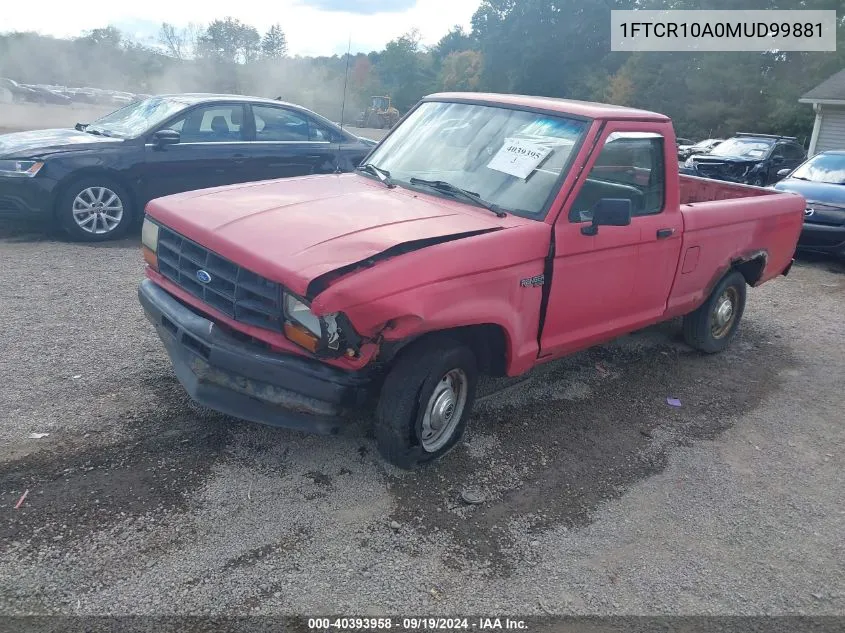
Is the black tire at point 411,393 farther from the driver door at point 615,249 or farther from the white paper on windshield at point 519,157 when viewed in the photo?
the white paper on windshield at point 519,157

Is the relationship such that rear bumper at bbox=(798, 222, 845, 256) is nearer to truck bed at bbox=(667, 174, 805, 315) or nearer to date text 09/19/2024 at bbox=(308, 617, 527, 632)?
truck bed at bbox=(667, 174, 805, 315)

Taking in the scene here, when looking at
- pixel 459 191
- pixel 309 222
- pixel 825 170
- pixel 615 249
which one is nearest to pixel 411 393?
pixel 309 222

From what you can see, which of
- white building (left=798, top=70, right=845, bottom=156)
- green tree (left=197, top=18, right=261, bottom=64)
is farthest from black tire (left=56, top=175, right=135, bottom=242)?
green tree (left=197, top=18, right=261, bottom=64)

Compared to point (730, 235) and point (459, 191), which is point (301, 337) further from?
point (730, 235)

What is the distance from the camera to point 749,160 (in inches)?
634

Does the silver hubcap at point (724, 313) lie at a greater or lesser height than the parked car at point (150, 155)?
lesser

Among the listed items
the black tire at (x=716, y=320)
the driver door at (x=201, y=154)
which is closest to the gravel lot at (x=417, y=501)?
the black tire at (x=716, y=320)

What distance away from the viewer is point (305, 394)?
326 cm

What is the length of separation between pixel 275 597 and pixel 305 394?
2.95 feet

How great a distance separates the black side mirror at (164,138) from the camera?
778cm

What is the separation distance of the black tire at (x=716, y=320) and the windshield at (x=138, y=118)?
6044mm

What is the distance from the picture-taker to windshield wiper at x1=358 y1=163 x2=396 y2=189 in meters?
4.47

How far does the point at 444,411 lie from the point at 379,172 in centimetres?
182

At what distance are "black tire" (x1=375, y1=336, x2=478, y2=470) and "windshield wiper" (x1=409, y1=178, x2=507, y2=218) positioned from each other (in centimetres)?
84
